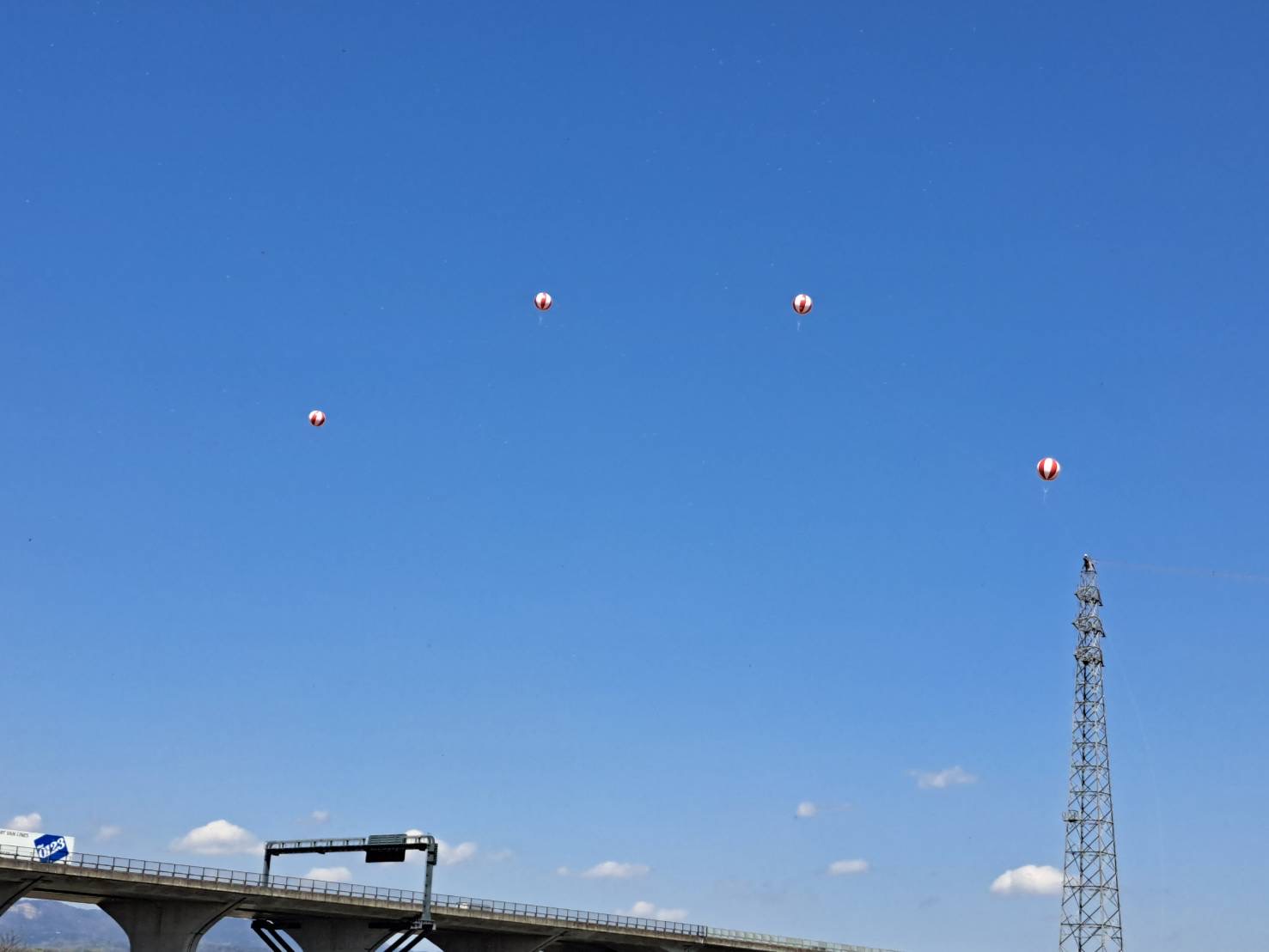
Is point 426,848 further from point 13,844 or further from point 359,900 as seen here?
point 13,844

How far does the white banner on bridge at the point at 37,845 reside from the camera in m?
92.2

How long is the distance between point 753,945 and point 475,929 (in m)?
35.5

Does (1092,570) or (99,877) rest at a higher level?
(1092,570)

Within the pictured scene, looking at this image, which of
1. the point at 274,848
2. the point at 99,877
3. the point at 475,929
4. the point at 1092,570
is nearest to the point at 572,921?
the point at 475,929

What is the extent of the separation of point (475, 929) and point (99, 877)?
40125 mm

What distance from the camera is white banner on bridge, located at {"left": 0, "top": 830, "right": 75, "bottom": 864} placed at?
3629 inches

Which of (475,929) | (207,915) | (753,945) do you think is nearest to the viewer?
(207,915)

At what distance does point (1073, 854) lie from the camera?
5064 inches

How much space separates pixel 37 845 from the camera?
9431cm

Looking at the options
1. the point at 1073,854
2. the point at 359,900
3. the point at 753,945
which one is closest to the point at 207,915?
the point at 359,900

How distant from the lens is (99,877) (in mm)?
87375

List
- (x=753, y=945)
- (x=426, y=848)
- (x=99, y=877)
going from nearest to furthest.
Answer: (x=99, y=877)
(x=426, y=848)
(x=753, y=945)

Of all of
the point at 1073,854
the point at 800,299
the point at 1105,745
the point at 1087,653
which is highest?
the point at 800,299

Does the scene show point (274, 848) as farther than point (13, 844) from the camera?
Yes
